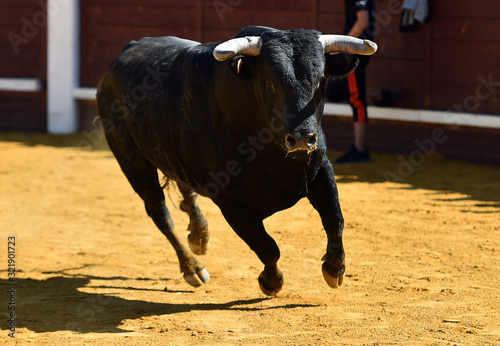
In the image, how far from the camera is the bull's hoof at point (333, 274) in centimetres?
395

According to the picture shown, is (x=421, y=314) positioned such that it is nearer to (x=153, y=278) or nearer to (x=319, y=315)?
(x=319, y=315)

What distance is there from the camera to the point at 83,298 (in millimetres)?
4402

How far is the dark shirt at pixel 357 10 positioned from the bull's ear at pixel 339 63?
406cm

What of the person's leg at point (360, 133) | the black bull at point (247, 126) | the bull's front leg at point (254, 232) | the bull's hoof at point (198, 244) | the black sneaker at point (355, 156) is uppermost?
the black bull at point (247, 126)

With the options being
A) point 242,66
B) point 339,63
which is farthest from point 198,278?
point 339,63

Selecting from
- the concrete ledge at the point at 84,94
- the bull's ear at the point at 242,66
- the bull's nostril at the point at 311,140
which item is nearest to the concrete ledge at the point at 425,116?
the concrete ledge at the point at 84,94

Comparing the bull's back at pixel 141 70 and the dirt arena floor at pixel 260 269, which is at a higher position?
the bull's back at pixel 141 70

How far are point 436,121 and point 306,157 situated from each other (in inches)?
189

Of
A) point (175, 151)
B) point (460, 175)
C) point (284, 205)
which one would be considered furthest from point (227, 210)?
point (460, 175)

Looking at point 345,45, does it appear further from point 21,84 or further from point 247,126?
point 21,84

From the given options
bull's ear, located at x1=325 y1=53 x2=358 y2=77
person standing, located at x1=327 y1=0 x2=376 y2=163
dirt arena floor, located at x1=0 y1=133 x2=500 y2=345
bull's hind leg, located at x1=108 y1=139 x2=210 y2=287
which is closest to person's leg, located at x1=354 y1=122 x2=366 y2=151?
person standing, located at x1=327 y1=0 x2=376 y2=163

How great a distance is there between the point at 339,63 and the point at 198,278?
1.45m

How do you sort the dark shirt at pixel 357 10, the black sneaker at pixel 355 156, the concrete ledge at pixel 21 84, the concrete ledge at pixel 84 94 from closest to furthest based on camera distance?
the dark shirt at pixel 357 10 → the black sneaker at pixel 355 156 → the concrete ledge at pixel 84 94 → the concrete ledge at pixel 21 84

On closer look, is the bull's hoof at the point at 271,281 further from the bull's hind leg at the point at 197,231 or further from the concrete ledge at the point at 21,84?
the concrete ledge at the point at 21,84
